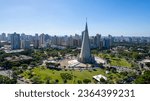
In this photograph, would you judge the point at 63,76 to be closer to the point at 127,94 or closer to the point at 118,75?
the point at 118,75

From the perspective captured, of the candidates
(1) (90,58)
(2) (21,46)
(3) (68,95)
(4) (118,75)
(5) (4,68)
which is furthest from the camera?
(2) (21,46)

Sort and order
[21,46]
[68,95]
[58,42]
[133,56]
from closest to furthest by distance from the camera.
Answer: [68,95] → [133,56] → [21,46] → [58,42]

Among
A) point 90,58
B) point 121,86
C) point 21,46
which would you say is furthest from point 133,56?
point 121,86

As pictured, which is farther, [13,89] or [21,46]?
[21,46]

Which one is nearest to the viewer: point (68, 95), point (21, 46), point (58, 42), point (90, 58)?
point (68, 95)

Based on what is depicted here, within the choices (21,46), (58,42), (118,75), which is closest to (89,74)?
(118,75)

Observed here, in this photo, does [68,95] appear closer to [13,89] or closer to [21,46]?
[13,89]

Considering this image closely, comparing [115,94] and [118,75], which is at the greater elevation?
[115,94]

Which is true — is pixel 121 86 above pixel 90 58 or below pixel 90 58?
above

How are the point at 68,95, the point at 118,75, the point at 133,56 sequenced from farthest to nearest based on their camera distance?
the point at 133,56, the point at 118,75, the point at 68,95
